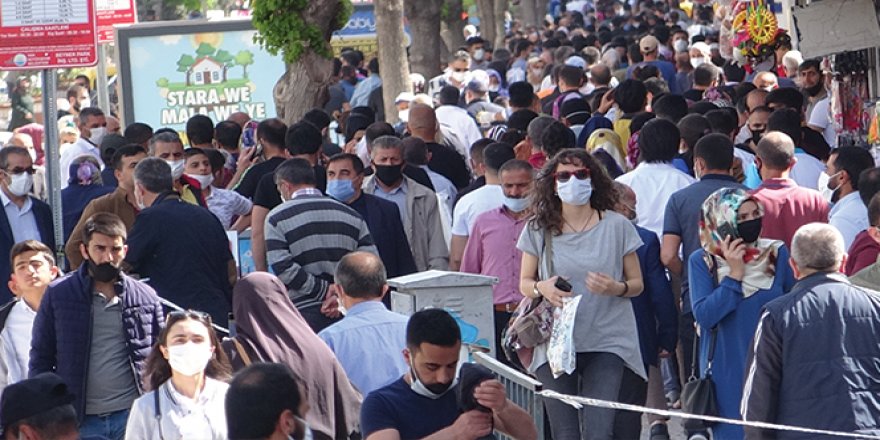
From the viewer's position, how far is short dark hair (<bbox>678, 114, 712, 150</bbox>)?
443 inches

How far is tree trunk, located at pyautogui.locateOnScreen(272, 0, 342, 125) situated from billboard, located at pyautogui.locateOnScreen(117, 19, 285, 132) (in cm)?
295

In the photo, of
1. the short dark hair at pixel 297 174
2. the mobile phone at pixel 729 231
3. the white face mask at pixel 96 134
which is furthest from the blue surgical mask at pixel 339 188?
the white face mask at pixel 96 134

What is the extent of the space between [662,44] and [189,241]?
1828 cm

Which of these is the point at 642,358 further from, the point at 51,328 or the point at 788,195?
the point at 51,328

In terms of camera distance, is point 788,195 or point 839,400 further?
A: point 788,195

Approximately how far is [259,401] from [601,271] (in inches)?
144

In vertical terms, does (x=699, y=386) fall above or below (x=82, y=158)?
below

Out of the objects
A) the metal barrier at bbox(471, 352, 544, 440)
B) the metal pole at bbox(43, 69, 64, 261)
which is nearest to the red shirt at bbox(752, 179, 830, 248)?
the metal barrier at bbox(471, 352, 544, 440)

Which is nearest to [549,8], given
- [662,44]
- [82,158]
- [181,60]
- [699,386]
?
[662,44]

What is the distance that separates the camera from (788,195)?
9.26 metres

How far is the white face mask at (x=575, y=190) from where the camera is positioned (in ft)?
27.8

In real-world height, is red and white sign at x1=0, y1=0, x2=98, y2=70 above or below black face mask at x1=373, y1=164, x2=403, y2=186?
above

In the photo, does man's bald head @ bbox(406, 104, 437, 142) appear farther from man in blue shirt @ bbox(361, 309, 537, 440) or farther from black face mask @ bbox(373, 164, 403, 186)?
man in blue shirt @ bbox(361, 309, 537, 440)

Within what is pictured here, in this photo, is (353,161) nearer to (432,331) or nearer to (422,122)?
(422,122)
